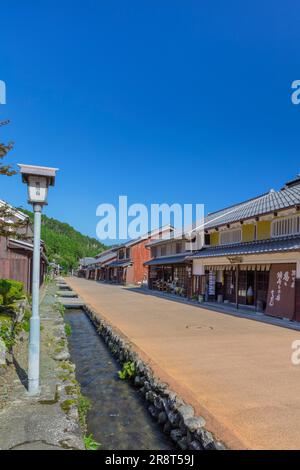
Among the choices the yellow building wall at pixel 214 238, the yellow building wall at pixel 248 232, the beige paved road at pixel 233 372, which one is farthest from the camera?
the yellow building wall at pixel 214 238

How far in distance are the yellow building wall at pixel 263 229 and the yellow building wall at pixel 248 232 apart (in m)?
0.59

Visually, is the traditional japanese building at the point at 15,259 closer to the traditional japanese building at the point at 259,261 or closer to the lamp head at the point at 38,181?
the lamp head at the point at 38,181

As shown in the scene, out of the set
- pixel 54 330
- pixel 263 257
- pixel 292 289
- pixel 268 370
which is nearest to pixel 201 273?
pixel 263 257

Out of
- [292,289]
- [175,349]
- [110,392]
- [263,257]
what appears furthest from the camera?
[263,257]

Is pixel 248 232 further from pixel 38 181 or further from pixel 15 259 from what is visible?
pixel 38 181

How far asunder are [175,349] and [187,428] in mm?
4155

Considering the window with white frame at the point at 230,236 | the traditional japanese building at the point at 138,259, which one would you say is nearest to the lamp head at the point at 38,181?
the window with white frame at the point at 230,236

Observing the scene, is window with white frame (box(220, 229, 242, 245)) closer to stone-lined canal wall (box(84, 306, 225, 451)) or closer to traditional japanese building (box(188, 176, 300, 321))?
traditional japanese building (box(188, 176, 300, 321))

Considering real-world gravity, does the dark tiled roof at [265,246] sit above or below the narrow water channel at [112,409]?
above

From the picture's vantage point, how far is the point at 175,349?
341 inches

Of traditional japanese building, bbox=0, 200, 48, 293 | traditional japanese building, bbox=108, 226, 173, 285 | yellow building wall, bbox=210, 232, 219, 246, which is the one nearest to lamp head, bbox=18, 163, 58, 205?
traditional japanese building, bbox=0, 200, 48, 293

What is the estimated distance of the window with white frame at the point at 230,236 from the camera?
Answer: 2014cm
